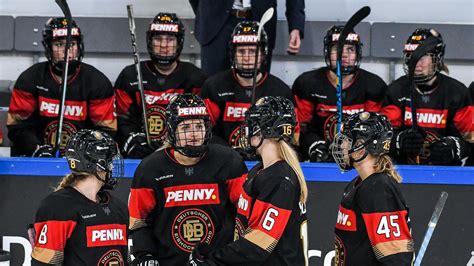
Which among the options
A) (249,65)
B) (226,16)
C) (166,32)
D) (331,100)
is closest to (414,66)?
(331,100)

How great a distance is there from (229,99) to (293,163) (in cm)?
208

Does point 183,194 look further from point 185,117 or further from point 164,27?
point 164,27

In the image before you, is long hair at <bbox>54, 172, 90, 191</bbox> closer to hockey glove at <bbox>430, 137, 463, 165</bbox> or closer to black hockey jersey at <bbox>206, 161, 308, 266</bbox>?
black hockey jersey at <bbox>206, 161, 308, 266</bbox>

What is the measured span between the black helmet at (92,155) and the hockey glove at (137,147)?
168 cm

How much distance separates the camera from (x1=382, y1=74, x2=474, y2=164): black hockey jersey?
669cm

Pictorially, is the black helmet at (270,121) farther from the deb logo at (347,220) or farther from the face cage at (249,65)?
the face cage at (249,65)

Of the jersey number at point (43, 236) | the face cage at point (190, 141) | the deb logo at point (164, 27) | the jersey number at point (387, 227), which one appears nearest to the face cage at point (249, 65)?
the deb logo at point (164, 27)

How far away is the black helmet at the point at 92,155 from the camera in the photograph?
459 cm

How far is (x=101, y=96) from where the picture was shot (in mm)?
6770

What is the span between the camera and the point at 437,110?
671 centimetres

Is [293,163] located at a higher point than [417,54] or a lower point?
lower

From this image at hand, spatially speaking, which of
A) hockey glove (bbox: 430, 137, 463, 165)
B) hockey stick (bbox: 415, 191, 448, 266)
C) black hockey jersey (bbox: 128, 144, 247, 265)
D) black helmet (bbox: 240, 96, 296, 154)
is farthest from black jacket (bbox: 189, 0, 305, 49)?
black helmet (bbox: 240, 96, 296, 154)

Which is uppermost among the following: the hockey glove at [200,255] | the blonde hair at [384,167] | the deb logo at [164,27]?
the deb logo at [164,27]

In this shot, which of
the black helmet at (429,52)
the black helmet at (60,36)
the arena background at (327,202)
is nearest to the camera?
the arena background at (327,202)
